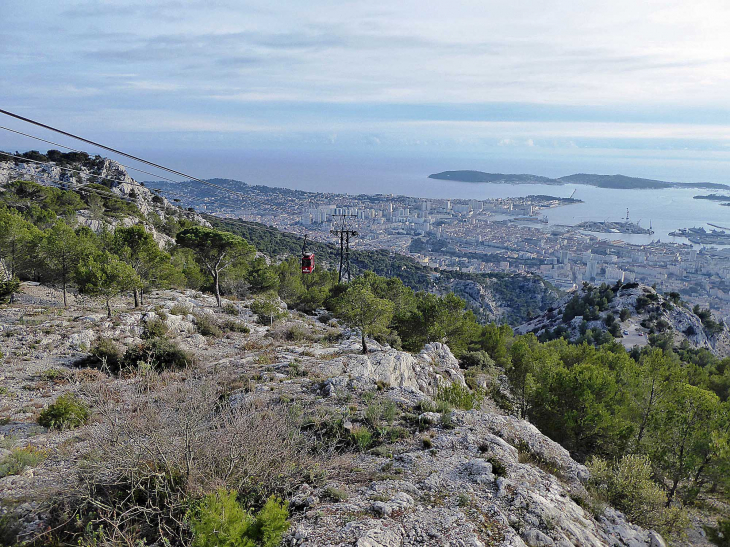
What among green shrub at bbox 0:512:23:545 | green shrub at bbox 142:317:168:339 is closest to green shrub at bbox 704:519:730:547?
green shrub at bbox 0:512:23:545

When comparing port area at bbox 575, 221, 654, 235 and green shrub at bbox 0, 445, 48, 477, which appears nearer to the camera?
green shrub at bbox 0, 445, 48, 477

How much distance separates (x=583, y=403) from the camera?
1468cm

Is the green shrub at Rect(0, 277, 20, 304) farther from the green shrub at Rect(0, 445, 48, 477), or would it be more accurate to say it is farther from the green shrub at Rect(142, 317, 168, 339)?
the green shrub at Rect(0, 445, 48, 477)

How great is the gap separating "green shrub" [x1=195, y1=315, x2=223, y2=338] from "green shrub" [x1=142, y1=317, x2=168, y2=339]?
1.80 m

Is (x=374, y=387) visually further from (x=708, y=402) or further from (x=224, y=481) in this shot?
(x=708, y=402)

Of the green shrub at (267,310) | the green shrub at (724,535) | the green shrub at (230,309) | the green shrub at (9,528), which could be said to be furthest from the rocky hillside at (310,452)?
the green shrub at (230,309)

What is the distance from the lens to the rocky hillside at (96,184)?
40219 mm

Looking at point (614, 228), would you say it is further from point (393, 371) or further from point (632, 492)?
point (632, 492)

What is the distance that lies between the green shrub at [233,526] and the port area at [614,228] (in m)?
196

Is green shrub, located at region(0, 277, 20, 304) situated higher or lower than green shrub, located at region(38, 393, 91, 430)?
higher

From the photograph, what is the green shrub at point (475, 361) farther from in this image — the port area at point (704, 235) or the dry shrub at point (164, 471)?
the port area at point (704, 235)

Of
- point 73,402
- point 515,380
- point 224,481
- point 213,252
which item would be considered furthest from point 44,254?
point 515,380

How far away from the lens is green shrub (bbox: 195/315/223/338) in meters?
19.2

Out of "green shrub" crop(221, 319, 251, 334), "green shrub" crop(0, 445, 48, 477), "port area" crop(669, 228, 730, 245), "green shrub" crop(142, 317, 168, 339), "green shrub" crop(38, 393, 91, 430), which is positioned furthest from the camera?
"port area" crop(669, 228, 730, 245)
